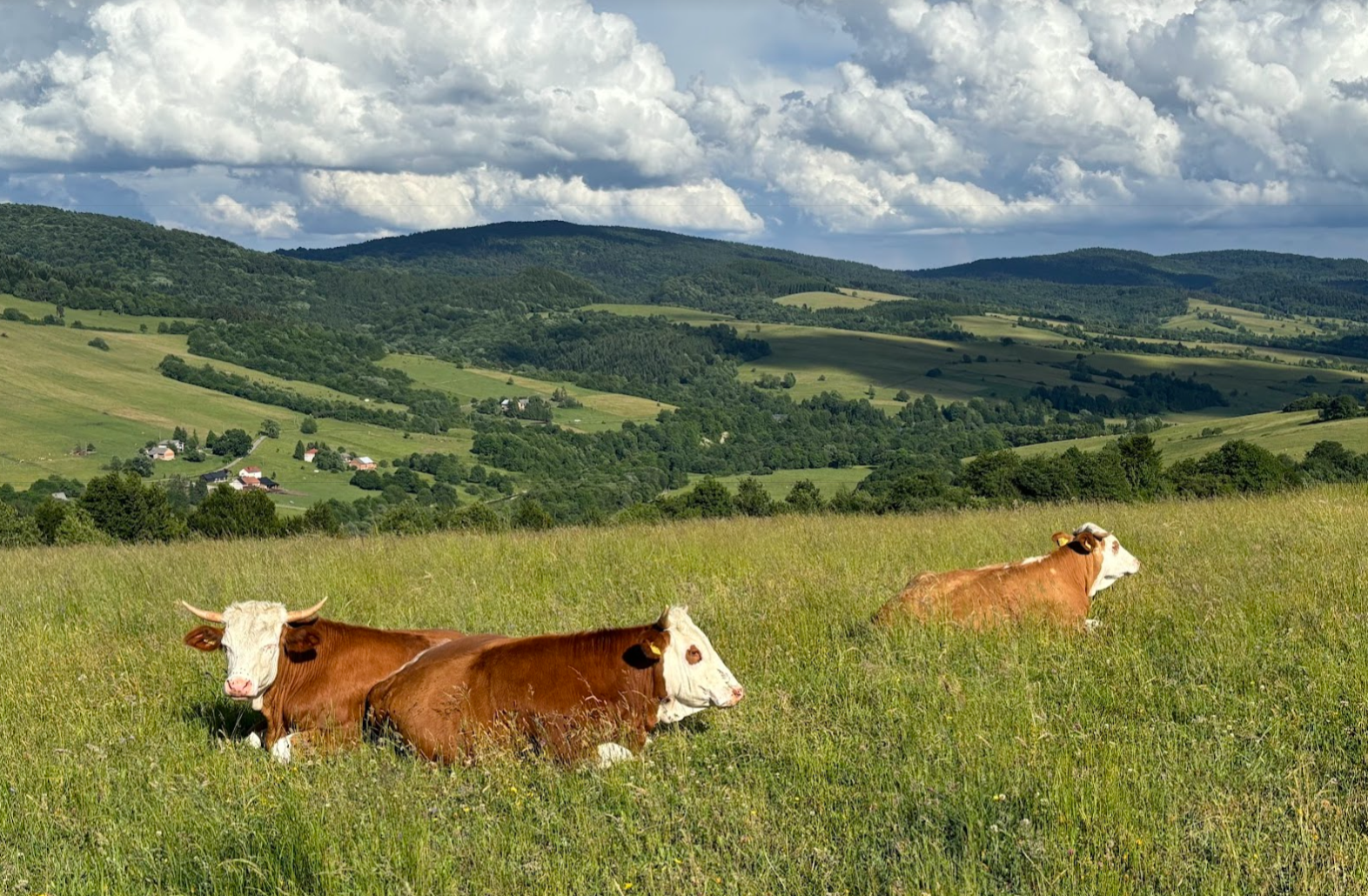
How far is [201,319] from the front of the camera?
628 ft

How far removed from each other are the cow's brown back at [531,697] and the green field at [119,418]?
3473 inches

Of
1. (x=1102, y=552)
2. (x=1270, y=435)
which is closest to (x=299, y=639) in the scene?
(x=1102, y=552)

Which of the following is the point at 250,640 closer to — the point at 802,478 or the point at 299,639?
the point at 299,639

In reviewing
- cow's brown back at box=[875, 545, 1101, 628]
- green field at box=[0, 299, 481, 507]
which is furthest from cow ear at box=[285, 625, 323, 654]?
green field at box=[0, 299, 481, 507]

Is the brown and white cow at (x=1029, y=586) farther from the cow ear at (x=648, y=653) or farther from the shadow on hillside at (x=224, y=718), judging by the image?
the shadow on hillside at (x=224, y=718)

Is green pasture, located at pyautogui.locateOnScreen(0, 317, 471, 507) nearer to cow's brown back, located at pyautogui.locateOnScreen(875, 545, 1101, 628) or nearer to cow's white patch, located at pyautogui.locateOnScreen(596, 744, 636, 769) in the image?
cow's brown back, located at pyautogui.locateOnScreen(875, 545, 1101, 628)

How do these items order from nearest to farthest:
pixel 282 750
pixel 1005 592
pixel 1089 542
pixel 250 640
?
pixel 282 750 < pixel 250 640 < pixel 1005 592 < pixel 1089 542

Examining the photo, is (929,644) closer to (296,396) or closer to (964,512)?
(964,512)

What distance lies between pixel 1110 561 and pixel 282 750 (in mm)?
7518

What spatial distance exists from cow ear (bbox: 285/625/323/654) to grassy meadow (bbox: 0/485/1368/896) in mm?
687

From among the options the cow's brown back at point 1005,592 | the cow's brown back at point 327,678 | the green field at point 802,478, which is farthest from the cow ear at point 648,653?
the green field at point 802,478

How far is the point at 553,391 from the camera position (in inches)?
7402

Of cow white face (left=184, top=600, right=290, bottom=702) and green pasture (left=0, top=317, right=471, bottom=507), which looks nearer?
cow white face (left=184, top=600, right=290, bottom=702)

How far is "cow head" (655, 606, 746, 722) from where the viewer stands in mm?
6922
